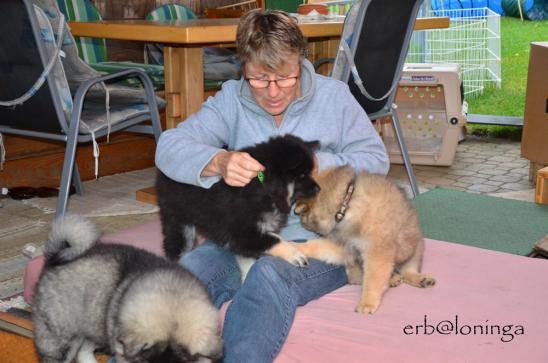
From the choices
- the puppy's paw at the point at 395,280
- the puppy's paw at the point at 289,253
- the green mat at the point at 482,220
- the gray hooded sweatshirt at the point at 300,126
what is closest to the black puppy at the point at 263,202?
the puppy's paw at the point at 289,253

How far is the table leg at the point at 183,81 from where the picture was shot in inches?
138

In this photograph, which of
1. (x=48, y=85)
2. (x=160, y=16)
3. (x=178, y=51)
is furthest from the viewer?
(x=160, y=16)

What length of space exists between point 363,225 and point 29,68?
1782 millimetres

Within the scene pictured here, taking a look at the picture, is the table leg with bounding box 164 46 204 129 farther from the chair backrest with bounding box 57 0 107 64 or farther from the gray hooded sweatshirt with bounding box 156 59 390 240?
the chair backrest with bounding box 57 0 107 64

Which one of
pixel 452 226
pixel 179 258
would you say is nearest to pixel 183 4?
pixel 452 226

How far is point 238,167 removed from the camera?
6.66 feet

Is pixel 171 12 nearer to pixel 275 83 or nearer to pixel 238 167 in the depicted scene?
pixel 275 83

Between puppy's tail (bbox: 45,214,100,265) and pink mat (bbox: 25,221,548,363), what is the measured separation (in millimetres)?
615

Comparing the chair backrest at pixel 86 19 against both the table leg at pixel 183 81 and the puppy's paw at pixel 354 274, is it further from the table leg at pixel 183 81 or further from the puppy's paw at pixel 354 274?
the puppy's paw at pixel 354 274

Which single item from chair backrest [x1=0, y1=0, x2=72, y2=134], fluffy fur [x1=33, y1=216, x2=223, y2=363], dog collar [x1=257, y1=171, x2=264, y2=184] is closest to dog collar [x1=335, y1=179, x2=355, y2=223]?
dog collar [x1=257, y1=171, x2=264, y2=184]

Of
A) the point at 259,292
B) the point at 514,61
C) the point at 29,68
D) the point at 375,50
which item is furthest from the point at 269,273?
the point at 514,61

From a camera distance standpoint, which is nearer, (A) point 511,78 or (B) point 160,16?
(B) point 160,16

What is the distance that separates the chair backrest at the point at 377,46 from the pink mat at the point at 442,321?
133 centimetres

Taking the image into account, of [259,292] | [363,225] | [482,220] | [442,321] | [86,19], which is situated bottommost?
[482,220]
